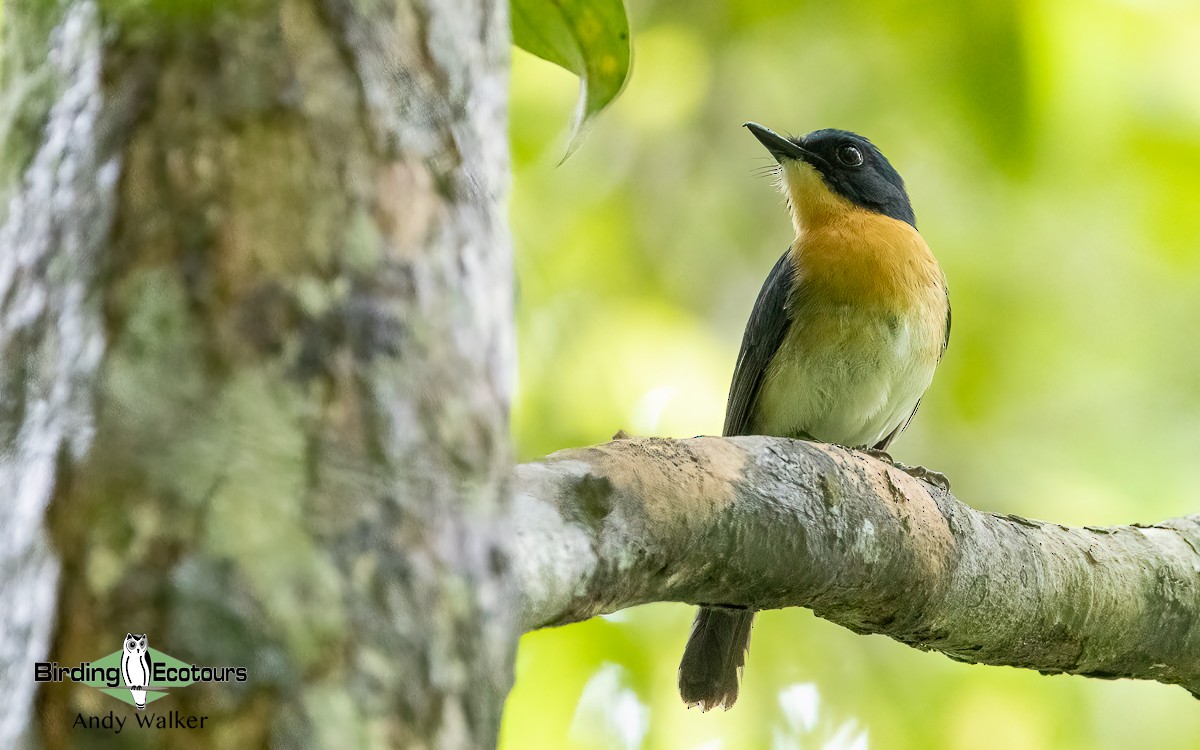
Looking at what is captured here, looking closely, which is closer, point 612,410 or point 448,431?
point 448,431

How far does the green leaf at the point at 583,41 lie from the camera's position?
1763 millimetres

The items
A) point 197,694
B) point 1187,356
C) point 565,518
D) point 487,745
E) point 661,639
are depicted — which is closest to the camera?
point 197,694

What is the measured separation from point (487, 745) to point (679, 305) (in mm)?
4580

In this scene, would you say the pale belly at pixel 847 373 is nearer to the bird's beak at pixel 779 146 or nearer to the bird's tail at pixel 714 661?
the bird's beak at pixel 779 146

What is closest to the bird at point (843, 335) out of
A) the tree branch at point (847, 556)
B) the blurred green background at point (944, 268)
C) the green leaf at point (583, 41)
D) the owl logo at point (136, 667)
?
the blurred green background at point (944, 268)

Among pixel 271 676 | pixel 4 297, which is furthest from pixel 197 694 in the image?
pixel 4 297

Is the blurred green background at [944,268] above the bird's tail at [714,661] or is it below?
above

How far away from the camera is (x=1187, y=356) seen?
5.45 meters

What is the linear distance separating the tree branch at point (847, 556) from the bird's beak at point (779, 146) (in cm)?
247

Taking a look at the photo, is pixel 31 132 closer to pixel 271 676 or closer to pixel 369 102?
pixel 369 102

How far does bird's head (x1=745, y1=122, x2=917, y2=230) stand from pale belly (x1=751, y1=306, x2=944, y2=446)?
773 mm

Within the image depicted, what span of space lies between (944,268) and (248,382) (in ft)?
16.5

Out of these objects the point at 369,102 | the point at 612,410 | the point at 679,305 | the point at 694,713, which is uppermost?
the point at 679,305

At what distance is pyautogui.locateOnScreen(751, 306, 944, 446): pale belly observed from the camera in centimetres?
443
